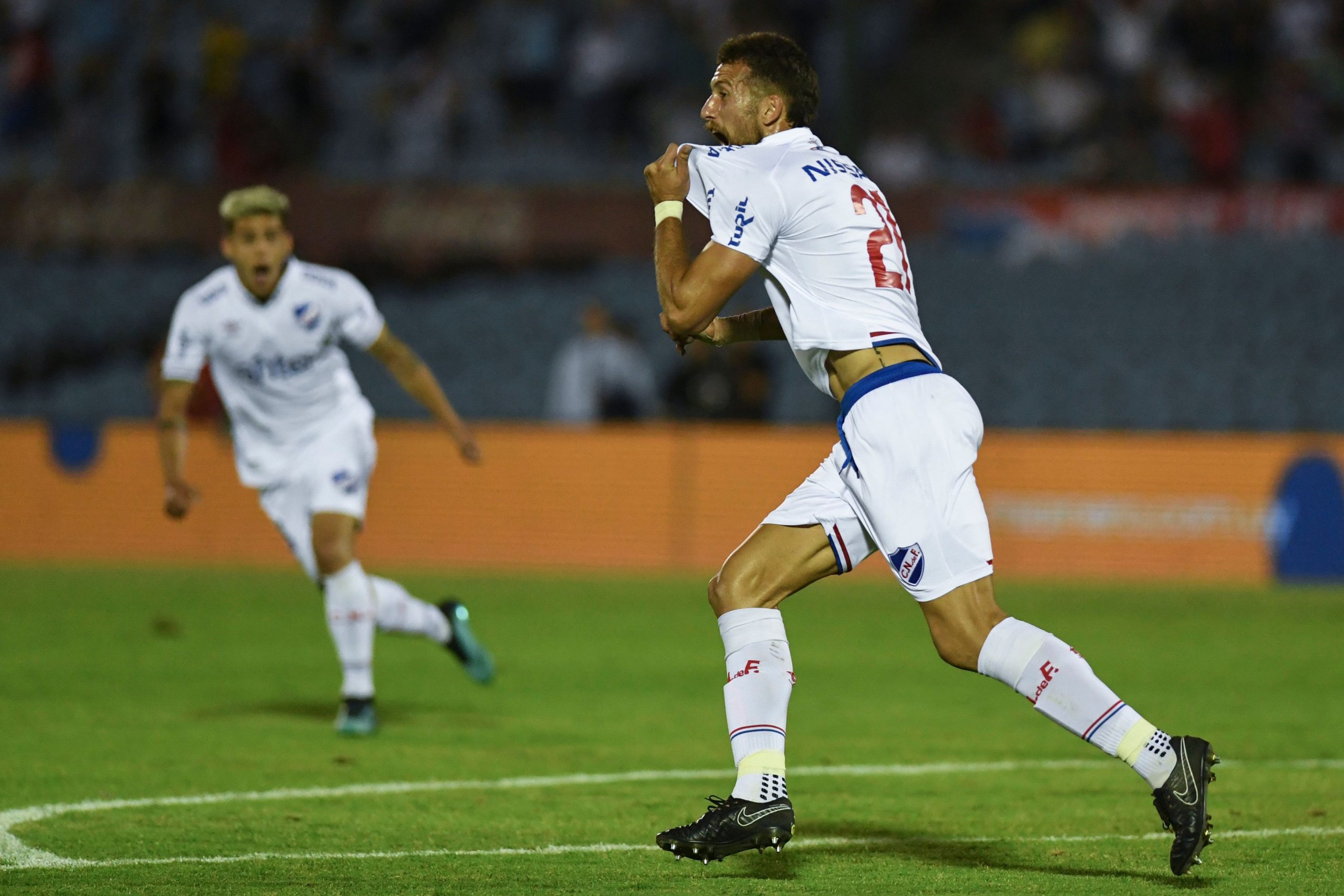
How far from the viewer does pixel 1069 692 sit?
4.62m

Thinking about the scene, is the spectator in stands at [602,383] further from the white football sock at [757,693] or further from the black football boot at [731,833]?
the black football boot at [731,833]

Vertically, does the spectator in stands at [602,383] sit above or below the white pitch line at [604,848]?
above

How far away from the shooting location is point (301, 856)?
5.05 metres

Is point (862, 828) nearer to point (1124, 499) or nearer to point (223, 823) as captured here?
point (223, 823)

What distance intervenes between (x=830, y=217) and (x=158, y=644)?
285 inches

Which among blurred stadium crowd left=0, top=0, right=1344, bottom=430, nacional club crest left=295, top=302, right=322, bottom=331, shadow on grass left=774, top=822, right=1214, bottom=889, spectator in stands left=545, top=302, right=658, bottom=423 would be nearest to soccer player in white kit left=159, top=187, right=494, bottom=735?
nacional club crest left=295, top=302, right=322, bottom=331

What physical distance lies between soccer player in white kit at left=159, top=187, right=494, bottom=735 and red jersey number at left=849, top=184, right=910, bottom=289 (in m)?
3.25

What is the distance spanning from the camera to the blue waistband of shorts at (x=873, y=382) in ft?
15.7

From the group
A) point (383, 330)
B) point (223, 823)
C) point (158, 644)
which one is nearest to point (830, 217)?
point (223, 823)

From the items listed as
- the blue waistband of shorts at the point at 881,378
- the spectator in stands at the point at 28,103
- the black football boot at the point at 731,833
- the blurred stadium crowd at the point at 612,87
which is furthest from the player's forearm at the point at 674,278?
the spectator in stands at the point at 28,103

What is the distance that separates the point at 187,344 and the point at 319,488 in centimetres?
86

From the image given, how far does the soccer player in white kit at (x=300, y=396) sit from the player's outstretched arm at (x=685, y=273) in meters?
3.11

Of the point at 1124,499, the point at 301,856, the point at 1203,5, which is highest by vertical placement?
the point at 1203,5

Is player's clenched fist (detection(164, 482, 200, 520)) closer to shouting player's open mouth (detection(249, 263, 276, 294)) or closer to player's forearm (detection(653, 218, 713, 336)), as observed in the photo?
shouting player's open mouth (detection(249, 263, 276, 294))
